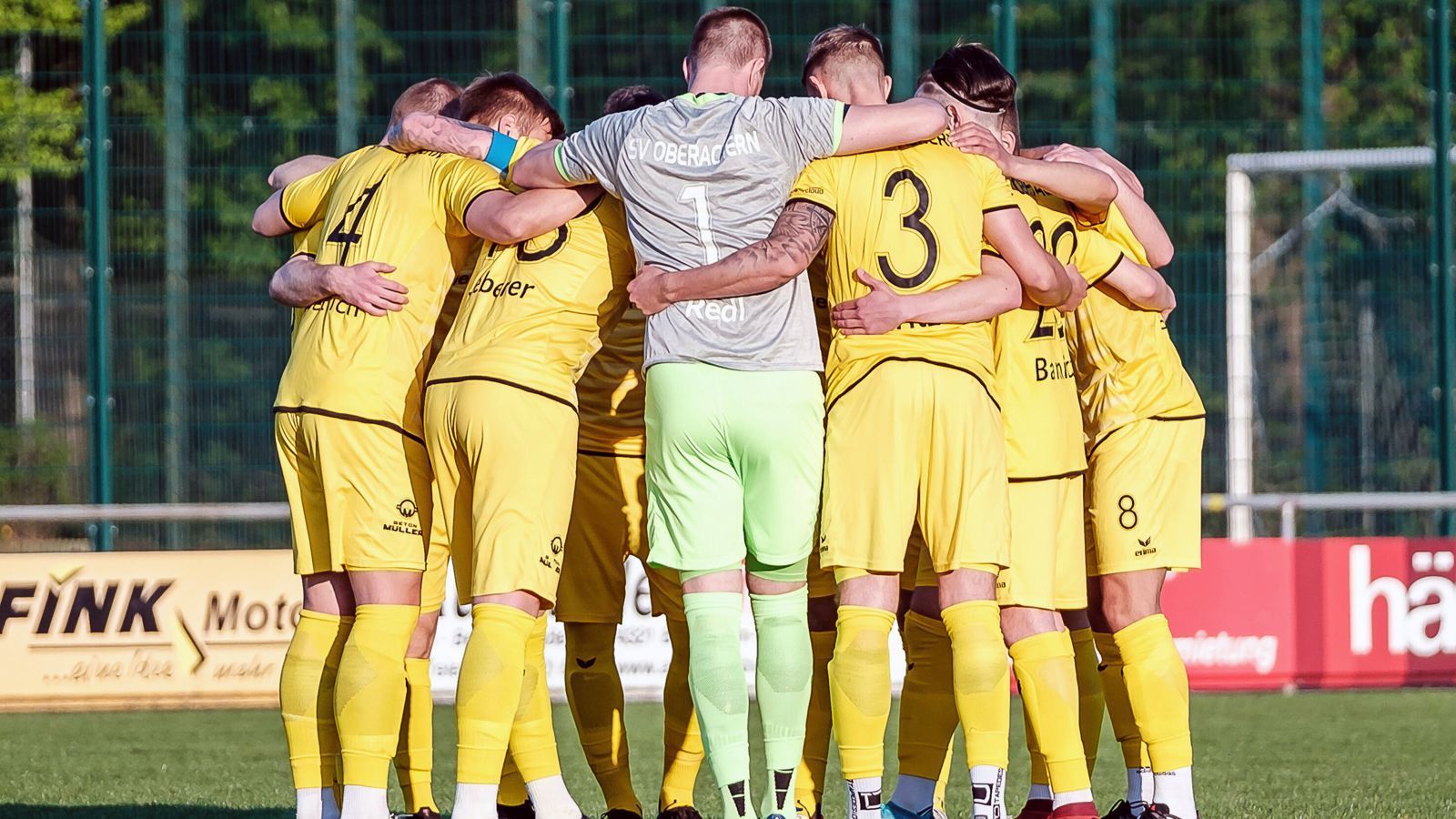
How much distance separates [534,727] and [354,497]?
37.5 inches

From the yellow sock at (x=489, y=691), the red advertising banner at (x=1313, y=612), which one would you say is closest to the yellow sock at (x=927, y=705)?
the yellow sock at (x=489, y=691)

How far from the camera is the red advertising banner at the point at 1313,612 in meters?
12.3

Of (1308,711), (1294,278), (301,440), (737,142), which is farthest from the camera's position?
(1294,278)

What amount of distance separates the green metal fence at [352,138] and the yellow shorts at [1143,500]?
8.20 metres

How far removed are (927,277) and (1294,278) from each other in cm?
1033

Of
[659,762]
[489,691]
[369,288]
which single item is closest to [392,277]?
[369,288]

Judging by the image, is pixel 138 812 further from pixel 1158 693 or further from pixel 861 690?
pixel 1158 693

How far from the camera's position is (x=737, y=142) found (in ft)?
17.5

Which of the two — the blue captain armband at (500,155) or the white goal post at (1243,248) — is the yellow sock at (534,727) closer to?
the blue captain armband at (500,155)

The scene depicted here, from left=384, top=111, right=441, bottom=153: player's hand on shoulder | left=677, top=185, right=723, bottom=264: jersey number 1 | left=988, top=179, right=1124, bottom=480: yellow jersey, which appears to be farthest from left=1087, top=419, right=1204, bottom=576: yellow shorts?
left=384, top=111, right=441, bottom=153: player's hand on shoulder

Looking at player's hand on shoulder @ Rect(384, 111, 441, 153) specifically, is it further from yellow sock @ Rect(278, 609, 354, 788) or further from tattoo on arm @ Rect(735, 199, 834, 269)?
yellow sock @ Rect(278, 609, 354, 788)

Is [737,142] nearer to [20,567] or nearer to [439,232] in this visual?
[439,232]

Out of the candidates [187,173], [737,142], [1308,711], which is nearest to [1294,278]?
[1308,711]

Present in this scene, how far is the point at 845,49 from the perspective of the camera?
571 cm
